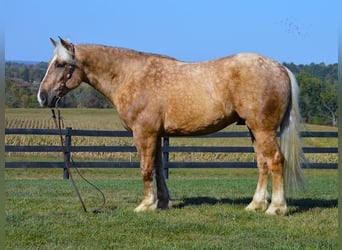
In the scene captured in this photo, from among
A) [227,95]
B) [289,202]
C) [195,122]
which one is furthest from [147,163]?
[289,202]

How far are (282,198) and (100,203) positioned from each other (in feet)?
8.26

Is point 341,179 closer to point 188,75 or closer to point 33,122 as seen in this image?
point 188,75

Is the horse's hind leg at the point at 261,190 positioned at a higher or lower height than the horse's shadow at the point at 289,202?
higher

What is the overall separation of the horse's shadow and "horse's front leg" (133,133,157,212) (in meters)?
0.54

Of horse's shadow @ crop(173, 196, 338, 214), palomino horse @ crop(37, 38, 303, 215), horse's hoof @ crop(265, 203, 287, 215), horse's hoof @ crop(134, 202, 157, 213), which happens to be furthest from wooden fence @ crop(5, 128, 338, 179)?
horse's hoof @ crop(265, 203, 287, 215)

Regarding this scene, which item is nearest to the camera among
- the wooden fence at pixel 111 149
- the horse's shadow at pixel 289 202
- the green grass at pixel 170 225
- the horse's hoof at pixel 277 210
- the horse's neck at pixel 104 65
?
the green grass at pixel 170 225

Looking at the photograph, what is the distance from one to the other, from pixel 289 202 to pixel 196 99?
7.54 ft

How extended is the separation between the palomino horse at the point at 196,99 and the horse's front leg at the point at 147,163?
0.5 inches

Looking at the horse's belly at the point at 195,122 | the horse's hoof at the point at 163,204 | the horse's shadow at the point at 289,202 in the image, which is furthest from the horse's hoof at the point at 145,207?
the horse's belly at the point at 195,122

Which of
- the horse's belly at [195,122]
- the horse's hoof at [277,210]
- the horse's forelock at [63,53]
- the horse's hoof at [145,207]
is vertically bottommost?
the horse's hoof at [145,207]

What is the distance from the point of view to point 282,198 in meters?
7.11

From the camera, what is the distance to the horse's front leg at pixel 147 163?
7336 millimetres

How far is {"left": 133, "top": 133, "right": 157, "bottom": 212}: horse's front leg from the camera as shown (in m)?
7.34

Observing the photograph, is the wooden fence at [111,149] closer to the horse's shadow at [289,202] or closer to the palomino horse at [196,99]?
the horse's shadow at [289,202]
